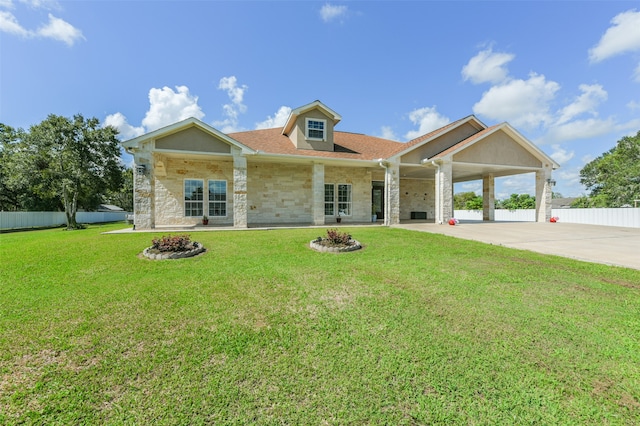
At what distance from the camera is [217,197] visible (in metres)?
15.0

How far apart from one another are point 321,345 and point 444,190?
13.4m

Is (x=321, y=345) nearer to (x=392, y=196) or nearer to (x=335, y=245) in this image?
(x=335, y=245)

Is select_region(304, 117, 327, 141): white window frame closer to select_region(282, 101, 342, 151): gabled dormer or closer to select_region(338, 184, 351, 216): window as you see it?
select_region(282, 101, 342, 151): gabled dormer

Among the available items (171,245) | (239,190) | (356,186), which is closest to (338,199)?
(356,186)

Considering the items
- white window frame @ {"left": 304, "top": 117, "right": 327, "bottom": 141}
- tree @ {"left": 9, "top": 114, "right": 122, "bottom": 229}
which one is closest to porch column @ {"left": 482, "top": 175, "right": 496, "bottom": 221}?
white window frame @ {"left": 304, "top": 117, "right": 327, "bottom": 141}

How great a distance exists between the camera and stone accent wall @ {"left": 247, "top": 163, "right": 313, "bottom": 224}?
49.0 feet

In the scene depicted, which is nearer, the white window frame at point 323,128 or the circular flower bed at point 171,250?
the circular flower bed at point 171,250

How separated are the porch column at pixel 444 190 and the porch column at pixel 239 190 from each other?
1037cm

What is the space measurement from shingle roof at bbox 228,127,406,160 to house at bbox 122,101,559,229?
7 centimetres

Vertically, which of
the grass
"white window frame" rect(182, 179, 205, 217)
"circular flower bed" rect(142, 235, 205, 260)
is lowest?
the grass

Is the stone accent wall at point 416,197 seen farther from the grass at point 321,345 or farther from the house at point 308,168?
the grass at point 321,345

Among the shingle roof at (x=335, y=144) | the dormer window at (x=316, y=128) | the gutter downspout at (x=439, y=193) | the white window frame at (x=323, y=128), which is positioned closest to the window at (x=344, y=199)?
the shingle roof at (x=335, y=144)

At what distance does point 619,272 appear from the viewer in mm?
5285

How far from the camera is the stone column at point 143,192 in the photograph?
455 inches
